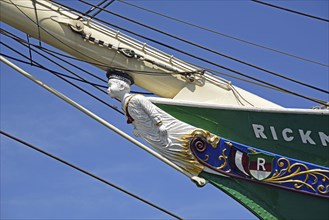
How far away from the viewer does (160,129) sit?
28.9ft

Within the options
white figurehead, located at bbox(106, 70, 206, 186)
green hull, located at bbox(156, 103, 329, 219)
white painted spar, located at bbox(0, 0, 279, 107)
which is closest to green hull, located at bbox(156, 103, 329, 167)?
green hull, located at bbox(156, 103, 329, 219)

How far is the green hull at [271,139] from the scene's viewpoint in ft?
28.5

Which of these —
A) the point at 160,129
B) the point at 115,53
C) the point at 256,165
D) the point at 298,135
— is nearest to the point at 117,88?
the point at 115,53

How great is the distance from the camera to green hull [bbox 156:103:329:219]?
28.5 ft

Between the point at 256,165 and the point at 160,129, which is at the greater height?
the point at 160,129

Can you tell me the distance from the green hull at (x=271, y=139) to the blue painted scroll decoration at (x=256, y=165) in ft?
0.21

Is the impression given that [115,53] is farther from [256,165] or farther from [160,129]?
[256,165]

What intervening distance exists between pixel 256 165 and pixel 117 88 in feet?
5.48

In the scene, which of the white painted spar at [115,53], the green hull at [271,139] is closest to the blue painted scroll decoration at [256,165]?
the green hull at [271,139]

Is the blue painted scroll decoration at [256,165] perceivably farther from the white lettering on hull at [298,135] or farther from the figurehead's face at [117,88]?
the figurehead's face at [117,88]

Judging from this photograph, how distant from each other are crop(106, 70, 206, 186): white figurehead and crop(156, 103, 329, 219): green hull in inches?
4.3

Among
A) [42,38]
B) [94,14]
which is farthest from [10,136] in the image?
[94,14]

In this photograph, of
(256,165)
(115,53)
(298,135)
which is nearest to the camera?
(298,135)

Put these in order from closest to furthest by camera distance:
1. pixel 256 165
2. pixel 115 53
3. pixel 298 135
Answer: pixel 298 135 → pixel 256 165 → pixel 115 53
